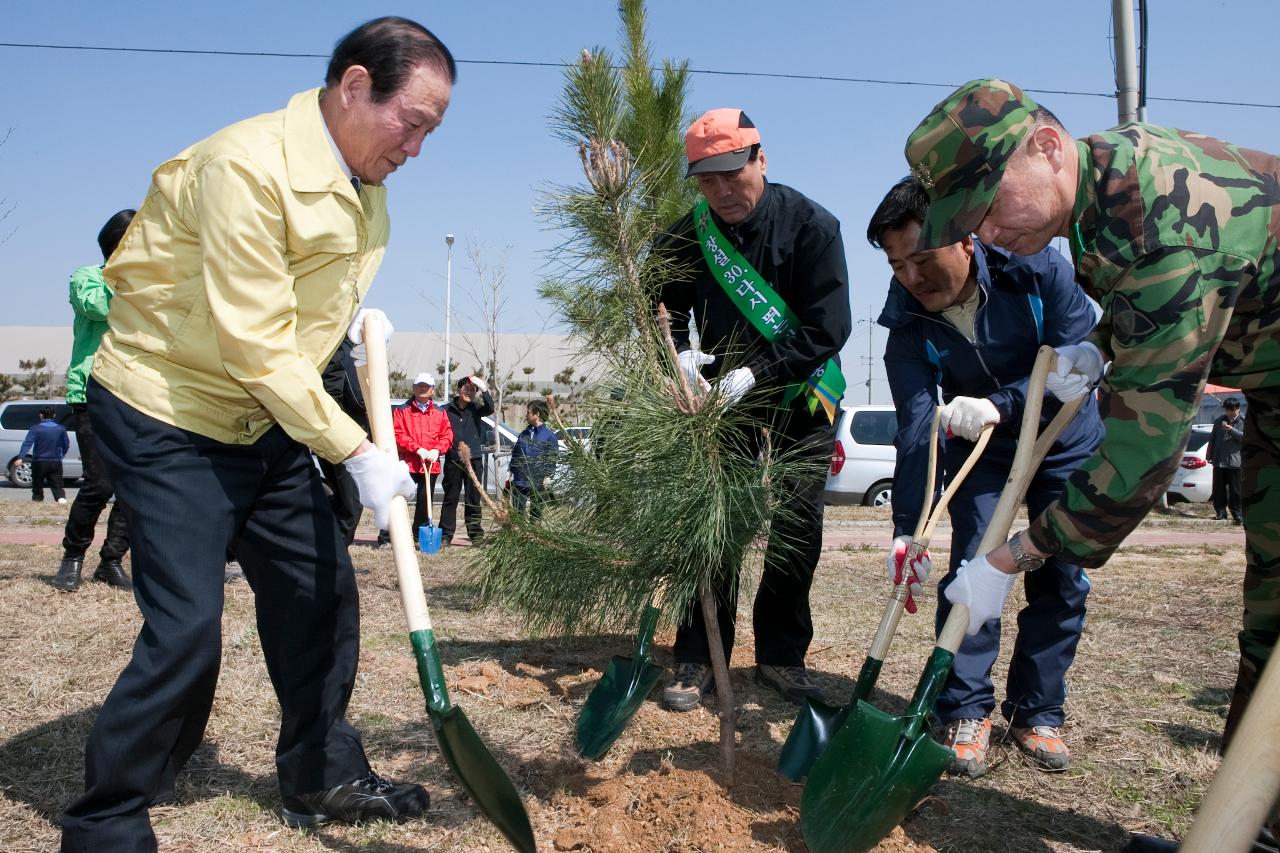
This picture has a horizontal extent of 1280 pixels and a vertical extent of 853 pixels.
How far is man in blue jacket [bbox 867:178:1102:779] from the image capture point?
2568 mm

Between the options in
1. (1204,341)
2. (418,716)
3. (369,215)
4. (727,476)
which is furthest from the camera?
(418,716)

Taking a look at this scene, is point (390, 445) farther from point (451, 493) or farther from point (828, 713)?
point (451, 493)

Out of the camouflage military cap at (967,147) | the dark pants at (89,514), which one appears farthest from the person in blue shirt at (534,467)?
the dark pants at (89,514)

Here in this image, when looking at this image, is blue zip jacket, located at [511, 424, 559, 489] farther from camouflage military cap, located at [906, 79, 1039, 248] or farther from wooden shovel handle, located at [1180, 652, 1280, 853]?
wooden shovel handle, located at [1180, 652, 1280, 853]

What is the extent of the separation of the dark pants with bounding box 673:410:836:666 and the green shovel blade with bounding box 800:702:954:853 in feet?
2.83

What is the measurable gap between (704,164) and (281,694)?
176 cm

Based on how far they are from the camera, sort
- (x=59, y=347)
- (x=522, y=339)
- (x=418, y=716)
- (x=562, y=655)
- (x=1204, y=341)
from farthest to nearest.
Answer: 1. (x=59, y=347)
2. (x=522, y=339)
3. (x=562, y=655)
4. (x=418, y=716)
5. (x=1204, y=341)

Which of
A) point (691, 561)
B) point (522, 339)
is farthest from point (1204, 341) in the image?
point (522, 339)

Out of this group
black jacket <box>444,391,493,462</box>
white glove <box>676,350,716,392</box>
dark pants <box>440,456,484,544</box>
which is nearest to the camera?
white glove <box>676,350,716,392</box>

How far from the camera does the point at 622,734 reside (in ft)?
9.06

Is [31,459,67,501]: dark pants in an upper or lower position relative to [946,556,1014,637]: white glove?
lower

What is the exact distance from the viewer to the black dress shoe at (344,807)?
2.21m

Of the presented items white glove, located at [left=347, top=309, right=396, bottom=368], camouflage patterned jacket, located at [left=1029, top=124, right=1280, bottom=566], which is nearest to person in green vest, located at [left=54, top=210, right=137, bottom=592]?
white glove, located at [left=347, top=309, right=396, bottom=368]

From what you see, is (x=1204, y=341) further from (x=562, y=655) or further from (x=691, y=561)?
(x=562, y=655)
